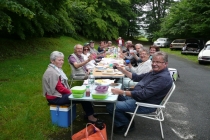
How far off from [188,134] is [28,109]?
3.30m

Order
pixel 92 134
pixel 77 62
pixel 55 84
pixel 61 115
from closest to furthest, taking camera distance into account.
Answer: pixel 92 134 < pixel 55 84 < pixel 61 115 < pixel 77 62

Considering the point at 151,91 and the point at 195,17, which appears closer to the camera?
the point at 151,91

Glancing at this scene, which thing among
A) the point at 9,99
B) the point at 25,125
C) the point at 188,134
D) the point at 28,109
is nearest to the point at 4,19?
the point at 9,99

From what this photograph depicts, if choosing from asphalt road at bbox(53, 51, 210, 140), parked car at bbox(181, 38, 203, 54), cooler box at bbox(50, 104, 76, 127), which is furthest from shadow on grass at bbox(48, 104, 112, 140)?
parked car at bbox(181, 38, 203, 54)

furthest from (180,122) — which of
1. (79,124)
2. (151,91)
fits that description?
(79,124)

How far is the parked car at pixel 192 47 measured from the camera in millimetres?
16550

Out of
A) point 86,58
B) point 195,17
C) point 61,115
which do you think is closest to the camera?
point 61,115

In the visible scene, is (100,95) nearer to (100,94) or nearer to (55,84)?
(100,94)

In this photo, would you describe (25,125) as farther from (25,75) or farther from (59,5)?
(59,5)

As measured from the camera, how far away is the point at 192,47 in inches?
680

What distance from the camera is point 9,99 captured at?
4.85 m

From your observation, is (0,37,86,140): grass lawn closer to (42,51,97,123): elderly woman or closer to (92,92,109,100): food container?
(42,51,97,123): elderly woman

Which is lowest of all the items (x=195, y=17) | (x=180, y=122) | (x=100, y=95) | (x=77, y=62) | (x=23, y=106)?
(x=180, y=122)

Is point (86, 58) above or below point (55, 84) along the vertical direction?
above
